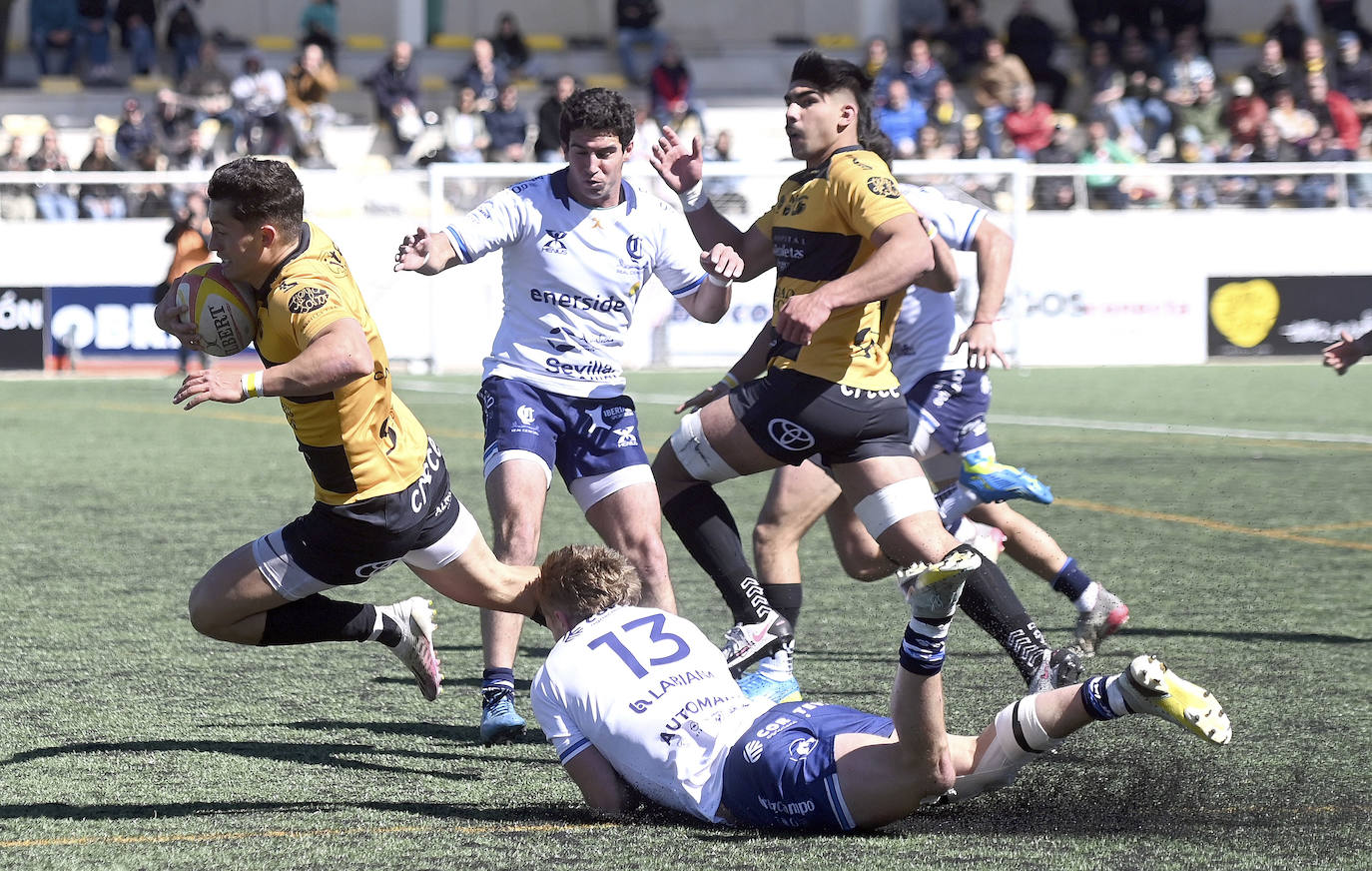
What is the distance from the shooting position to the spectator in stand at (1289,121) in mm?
24719

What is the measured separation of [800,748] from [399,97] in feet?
71.0

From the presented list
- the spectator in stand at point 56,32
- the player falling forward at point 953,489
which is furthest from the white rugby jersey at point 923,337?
the spectator in stand at point 56,32

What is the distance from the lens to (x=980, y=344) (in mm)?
6191

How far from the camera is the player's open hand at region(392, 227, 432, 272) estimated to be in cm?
560

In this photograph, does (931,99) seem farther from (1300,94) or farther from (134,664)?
(134,664)

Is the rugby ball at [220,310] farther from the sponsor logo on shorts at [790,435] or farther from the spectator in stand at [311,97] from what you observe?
the spectator in stand at [311,97]

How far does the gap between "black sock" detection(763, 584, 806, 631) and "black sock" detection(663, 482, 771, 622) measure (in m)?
0.24

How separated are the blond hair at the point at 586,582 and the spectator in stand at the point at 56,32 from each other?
80.6ft

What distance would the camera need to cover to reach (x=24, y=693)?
6031mm

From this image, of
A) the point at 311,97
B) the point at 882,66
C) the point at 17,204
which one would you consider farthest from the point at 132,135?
the point at 882,66

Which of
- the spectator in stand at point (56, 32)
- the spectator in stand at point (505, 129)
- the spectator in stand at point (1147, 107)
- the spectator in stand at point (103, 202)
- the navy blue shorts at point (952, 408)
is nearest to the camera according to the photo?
the navy blue shorts at point (952, 408)

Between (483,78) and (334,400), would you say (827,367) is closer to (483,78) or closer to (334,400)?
(334,400)

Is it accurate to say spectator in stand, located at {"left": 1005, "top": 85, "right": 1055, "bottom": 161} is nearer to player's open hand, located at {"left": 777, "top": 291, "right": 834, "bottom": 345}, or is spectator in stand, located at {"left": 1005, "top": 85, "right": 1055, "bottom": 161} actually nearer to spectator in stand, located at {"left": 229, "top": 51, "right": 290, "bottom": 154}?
spectator in stand, located at {"left": 229, "top": 51, "right": 290, "bottom": 154}

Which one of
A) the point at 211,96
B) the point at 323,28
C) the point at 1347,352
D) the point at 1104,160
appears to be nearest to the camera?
the point at 1347,352
